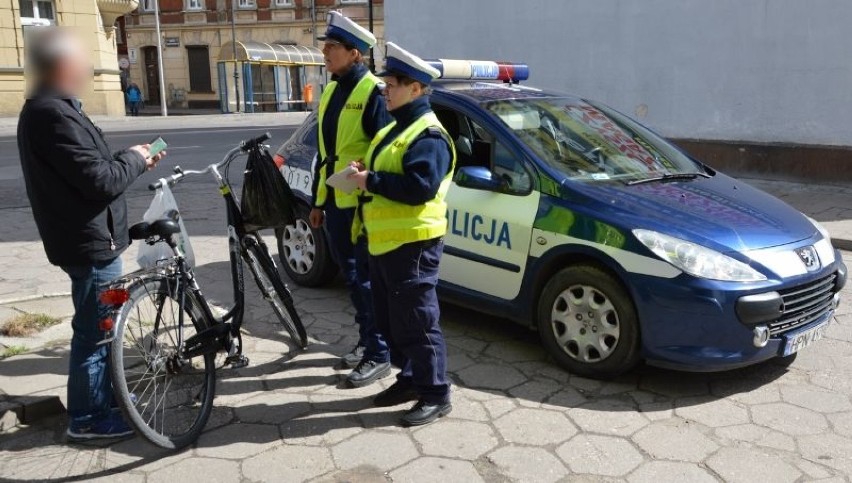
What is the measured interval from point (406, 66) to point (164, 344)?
1.71 metres

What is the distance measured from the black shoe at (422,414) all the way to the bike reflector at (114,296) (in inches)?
55.0

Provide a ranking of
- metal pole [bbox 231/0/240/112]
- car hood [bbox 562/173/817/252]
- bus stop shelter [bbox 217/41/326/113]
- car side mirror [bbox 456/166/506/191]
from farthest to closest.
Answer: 1. bus stop shelter [bbox 217/41/326/113]
2. metal pole [bbox 231/0/240/112]
3. car side mirror [bbox 456/166/506/191]
4. car hood [bbox 562/173/817/252]

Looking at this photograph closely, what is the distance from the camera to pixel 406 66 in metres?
3.25

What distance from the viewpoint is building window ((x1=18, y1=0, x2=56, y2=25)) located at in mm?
25531

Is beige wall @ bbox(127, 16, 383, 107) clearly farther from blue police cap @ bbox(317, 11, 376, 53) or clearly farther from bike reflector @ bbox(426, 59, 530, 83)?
blue police cap @ bbox(317, 11, 376, 53)

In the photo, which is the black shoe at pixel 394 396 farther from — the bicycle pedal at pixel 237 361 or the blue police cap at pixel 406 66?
the blue police cap at pixel 406 66

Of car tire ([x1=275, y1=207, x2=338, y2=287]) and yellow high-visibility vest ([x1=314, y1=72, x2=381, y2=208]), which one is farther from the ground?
yellow high-visibility vest ([x1=314, y1=72, x2=381, y2=208])

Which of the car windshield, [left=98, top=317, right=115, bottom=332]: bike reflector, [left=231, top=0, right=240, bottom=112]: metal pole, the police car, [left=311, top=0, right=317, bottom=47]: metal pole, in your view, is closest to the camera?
[left=98, top=317, right=115, bottom=332]: bike reflector

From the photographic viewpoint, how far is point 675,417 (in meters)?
3.70

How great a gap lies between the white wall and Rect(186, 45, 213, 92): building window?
28577mm

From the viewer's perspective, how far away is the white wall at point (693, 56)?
9945 millimetres

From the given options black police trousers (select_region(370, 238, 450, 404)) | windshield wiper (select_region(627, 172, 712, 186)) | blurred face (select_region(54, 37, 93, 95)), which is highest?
blurred face (select_region(54, 37, 93, 95))

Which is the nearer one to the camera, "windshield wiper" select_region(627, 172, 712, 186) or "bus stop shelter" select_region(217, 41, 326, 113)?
"windshield wiper" select_region(627, 172, 712, 186)

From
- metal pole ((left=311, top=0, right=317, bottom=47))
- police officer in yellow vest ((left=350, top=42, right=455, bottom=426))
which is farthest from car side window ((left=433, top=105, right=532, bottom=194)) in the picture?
metal pole ((left=311, top=0, right=317, bottom=47))
